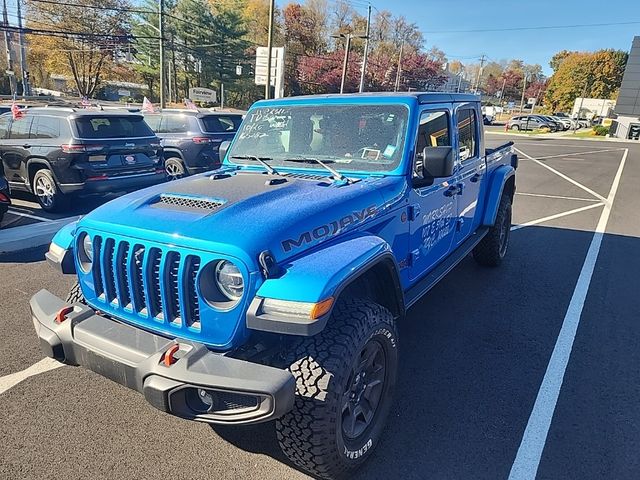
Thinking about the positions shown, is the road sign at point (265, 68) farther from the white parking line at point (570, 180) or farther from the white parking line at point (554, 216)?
the white parking line at point (554, 216)

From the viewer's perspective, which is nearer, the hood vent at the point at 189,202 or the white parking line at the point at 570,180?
the hood vent at the point at 189,202

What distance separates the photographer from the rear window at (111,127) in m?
7.62

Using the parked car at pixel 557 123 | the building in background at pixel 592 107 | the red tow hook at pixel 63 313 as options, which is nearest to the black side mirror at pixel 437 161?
the red tow hook at pixel 63 313

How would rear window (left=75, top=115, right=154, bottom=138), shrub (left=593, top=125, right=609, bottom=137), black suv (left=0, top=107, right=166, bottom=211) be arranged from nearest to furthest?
1. black suv (left=0, top=107, right=166, bottom=211)
2. rear window (left=75, top=115, right=154, bottom=138)
3. shrub (left=593, top=125, right=609, bottom=137)

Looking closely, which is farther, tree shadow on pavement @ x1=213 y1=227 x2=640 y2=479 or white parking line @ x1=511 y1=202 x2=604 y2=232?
white parking line @ x1=511 y1=202 x2=604 y2=232

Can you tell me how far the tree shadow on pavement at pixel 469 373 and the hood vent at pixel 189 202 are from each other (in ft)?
4.46

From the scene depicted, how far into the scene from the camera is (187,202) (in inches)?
104

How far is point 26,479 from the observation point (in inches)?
91.2

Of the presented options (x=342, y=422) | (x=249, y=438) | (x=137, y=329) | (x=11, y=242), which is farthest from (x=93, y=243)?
(x=11, y=242)

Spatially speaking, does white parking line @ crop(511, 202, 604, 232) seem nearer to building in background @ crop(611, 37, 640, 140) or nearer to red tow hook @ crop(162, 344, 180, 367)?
red tow hook @ crop(162, 344, 180, 367)

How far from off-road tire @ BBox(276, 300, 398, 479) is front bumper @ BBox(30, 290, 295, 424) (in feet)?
0.57

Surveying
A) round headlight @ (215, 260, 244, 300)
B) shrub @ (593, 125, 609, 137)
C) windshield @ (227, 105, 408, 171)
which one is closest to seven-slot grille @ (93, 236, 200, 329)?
round headlight @ (215, 260, 244, 300)

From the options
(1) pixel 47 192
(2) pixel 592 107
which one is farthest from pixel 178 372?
(2) pixel 592 107

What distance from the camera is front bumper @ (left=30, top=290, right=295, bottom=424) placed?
191 cm
